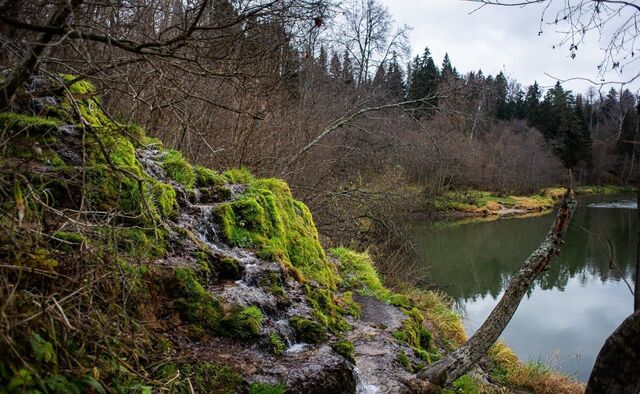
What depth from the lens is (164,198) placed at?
4.90m

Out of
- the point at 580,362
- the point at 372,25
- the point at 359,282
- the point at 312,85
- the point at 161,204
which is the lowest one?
the point at 580,362

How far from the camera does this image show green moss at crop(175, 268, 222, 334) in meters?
3.83

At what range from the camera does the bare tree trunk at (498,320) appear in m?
4.54

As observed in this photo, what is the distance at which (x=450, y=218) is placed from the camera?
31.6 m

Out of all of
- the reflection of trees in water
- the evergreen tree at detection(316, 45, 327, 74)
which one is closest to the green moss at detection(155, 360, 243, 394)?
the reflection of trees in water

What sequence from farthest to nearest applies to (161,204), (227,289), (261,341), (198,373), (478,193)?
(478,193) → (161,204) → (227,289) → (261,341) → (198,373)

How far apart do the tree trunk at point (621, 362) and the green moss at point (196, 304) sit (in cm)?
292

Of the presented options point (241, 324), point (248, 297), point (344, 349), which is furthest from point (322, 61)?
point (241, 324)

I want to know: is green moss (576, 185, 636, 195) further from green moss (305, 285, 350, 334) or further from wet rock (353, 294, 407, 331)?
green moss (305, 285, 350, 334)

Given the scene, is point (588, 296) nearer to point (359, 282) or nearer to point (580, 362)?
point (580, 362)

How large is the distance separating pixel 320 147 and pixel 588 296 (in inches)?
427

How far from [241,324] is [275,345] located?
1.17ft

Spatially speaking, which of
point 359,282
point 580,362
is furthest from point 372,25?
point 580,362

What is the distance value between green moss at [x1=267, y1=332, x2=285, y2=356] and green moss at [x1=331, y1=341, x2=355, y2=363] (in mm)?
567
